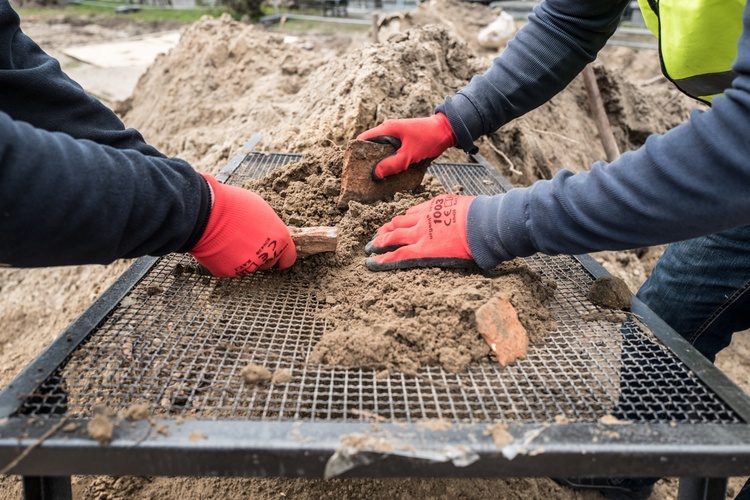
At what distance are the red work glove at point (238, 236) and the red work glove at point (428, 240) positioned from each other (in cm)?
29

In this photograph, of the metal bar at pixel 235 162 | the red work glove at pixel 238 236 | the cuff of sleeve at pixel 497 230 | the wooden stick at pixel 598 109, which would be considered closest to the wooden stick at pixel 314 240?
the red work glove at pixel 238 236

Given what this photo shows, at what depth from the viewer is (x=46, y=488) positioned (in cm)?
100

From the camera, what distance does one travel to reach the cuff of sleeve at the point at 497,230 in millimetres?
1344

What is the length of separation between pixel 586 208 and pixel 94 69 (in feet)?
26.2

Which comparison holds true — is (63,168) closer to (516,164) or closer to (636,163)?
(636,163)

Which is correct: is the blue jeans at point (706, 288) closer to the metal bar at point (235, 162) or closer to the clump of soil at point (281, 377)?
the clump of soil at point (281, 377)

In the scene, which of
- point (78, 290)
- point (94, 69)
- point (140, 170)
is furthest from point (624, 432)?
point (94, 69)

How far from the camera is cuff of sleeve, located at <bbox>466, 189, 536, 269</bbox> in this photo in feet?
4.41

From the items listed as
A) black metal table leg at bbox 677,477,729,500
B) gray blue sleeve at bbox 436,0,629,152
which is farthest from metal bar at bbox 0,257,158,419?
black metal table leg at bbox 677,477,729,500

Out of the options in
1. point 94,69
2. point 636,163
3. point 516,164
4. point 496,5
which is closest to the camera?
point 636,163

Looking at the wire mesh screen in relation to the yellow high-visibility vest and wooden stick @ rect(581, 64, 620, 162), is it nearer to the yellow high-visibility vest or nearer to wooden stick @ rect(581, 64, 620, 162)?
the yellow high-visibility vest

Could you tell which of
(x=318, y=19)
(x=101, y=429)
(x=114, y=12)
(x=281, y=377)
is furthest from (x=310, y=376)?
(x=114, y=12)

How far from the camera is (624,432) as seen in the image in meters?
0.98

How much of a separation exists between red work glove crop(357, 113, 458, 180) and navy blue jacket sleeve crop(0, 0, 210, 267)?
683 mm
